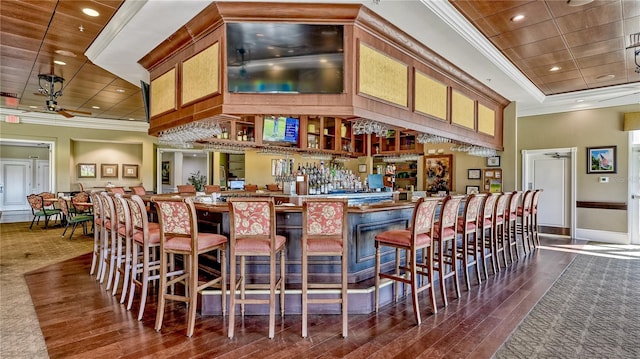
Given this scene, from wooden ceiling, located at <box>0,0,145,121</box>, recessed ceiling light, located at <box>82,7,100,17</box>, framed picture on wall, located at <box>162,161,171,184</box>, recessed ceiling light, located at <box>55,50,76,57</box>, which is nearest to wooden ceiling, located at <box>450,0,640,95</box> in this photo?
recessed ceiling light, located at <box>82,7,100,17</box>

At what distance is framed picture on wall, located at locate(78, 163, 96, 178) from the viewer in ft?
35.5

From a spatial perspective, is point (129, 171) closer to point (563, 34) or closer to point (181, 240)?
point (181, 240)

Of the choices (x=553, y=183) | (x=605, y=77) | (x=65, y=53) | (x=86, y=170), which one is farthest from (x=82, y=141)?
(x=605, y=77)

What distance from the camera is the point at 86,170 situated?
35.8ft

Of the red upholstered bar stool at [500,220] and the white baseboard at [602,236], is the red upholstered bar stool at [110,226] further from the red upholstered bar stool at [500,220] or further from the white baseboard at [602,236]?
the white baseboard at [602,236]

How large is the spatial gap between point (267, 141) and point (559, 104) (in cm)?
660

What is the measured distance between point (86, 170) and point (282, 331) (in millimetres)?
11127

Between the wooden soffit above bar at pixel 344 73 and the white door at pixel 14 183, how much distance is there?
37.9 ft

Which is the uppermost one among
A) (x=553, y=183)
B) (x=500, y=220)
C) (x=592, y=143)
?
(x=592, y=143)

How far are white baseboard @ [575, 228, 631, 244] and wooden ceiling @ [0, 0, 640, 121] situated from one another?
312 cm

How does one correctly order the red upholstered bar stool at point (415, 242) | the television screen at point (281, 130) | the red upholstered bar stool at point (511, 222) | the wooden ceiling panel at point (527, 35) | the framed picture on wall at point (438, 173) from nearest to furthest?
1. the red upholstered bar stool at point (415, 242)
2. the wooden ceiling panel at point (527, 35)
3. the red upholstered bar stool at point (511, 222)
4. the television screen at point (281, 130)
5. the framed picture on wall at point (438, 173)

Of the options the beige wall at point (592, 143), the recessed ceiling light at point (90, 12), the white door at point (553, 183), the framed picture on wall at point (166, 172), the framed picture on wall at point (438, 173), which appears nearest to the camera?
the recessed ceiling light at point (90, 12)

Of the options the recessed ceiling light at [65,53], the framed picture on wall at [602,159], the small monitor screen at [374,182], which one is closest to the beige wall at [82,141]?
the recessed ceiling light at [65,53]

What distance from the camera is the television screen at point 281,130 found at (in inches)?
262
